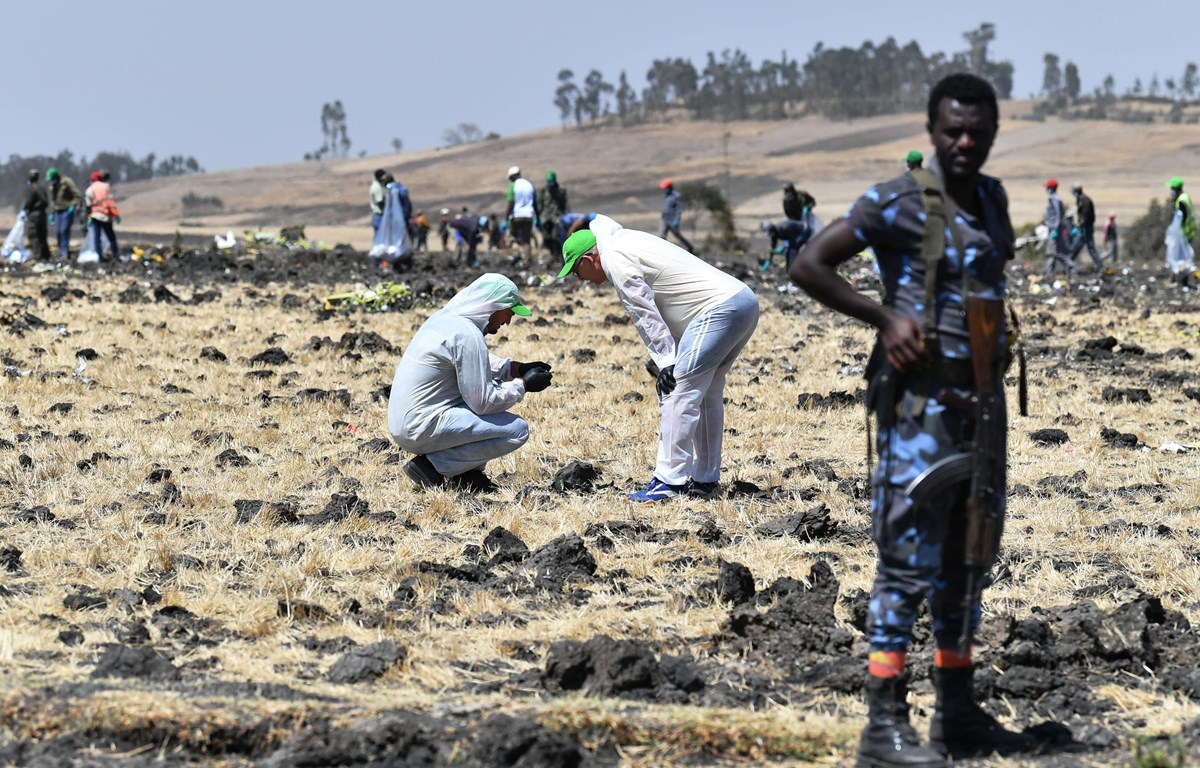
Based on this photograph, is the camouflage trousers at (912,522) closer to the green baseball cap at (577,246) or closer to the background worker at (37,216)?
the green baseball cap at (577,246)

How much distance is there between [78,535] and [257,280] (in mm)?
13535

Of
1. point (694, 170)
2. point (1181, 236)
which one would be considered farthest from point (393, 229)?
point (694, 170)

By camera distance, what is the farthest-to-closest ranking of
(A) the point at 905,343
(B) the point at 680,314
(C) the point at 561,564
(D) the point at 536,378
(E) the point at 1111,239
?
1. (E) the point at 1111,239
2. (D) the point at 536,378
3. (B) the point at 680,314
4. (C) the point at 561,564
5. (A) the point at 905,343

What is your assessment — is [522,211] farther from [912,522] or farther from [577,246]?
[912,522]

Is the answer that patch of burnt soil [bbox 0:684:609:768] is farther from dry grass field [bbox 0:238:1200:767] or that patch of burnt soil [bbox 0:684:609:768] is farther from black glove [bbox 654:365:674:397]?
black glove [bbox 654:365:674:397]

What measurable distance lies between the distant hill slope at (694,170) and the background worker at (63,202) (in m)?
43.8

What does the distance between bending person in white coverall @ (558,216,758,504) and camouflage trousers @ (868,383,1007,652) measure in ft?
11.4

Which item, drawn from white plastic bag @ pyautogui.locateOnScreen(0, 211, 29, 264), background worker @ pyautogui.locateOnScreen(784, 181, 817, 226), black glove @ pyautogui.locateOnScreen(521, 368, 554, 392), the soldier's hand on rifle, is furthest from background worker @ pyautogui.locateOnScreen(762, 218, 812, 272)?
the soldier's hand on rifle

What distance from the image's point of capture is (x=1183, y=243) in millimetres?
22766

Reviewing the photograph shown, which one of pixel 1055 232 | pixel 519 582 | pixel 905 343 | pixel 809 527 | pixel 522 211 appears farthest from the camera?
pixel 1055 232

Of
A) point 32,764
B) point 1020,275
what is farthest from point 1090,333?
point 32,764

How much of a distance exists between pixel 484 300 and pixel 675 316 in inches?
38.0

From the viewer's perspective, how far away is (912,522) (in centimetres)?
377

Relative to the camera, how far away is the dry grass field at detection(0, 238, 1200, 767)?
3982 millimetres
